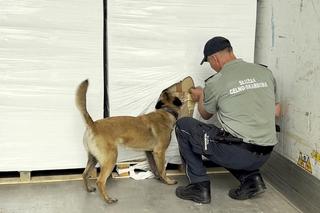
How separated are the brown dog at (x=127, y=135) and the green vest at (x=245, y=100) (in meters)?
0.53

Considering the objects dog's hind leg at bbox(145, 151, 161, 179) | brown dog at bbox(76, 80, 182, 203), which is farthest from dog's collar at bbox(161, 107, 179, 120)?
dog's hind leg at bbox(145, 151, 161, 179)

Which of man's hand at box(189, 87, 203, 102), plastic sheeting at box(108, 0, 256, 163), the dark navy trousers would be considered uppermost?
plastic sheeting at box(108, 0, 256, 163)

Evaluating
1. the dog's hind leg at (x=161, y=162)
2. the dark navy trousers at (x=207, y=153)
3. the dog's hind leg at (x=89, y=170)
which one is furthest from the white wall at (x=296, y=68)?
the dog's hind leg at (x=89, y=170)

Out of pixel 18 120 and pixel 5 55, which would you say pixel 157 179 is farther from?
pixel 5 55

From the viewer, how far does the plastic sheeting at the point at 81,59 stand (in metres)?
3.53

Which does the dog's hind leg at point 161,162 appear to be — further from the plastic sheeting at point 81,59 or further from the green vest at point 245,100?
the green vest at point 245,100

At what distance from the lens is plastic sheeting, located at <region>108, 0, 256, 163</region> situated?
3711 mm

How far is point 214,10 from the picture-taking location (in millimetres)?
3875

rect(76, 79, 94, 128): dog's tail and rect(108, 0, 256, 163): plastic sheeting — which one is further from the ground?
rect(108, 0, 256, 163): plastic sheeting

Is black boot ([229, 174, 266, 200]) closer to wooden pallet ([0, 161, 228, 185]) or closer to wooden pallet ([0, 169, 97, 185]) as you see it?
wooden pallet ([0, 161, 228, 185])

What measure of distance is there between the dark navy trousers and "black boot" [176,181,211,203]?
44 mm

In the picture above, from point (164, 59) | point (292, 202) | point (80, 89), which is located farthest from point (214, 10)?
point (292, 202)

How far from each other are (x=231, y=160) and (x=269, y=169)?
29.2 inches

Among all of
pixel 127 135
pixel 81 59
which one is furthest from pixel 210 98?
pixel 81 59
